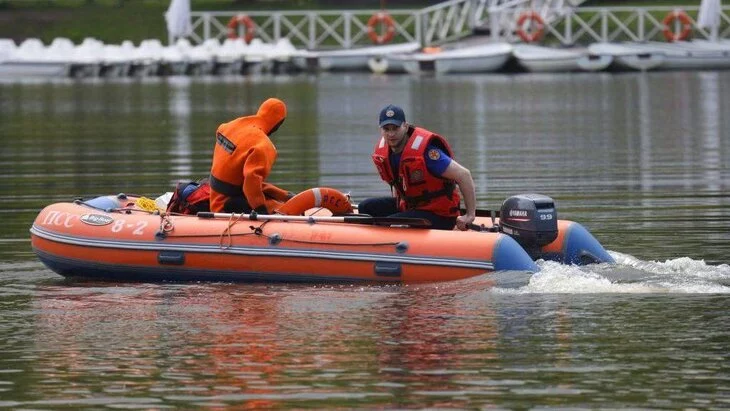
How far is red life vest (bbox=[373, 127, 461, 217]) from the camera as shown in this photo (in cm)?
1314

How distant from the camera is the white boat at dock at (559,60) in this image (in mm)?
58750

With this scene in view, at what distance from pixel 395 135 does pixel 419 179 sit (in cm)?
41

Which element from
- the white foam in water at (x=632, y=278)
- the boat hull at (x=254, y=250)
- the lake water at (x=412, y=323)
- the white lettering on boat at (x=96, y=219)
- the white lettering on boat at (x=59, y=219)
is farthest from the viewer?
the white lettering on boat at (x=59, y=219)

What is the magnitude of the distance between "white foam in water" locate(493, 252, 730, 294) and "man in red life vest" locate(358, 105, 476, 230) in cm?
85

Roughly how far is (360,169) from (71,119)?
47.7 ft

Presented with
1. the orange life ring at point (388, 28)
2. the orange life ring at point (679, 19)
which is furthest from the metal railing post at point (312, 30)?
the orange life ring at point (679, 19)

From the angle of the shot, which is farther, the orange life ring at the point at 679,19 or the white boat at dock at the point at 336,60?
the white boat at dock at the point at 336,60

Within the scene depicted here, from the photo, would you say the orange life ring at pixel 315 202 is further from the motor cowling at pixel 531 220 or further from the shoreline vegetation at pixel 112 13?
the shoreline vegetation at pixel 112 13

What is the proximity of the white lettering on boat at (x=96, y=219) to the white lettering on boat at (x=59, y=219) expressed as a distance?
0.11m

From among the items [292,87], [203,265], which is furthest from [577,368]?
[292,87]

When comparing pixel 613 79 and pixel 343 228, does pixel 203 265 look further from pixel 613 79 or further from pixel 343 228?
pixel 613 79

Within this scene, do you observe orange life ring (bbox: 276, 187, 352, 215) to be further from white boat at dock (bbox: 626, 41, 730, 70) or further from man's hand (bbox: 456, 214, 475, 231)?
white boat at dock (bbox: 626, 41, 730, 70)

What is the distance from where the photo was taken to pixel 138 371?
10164mm

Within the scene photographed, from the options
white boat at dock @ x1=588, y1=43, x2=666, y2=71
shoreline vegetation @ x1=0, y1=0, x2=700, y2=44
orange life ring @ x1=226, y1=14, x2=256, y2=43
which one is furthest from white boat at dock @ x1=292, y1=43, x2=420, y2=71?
white boat at dock @ x1=588, y1=43, x2=666, y2=71
